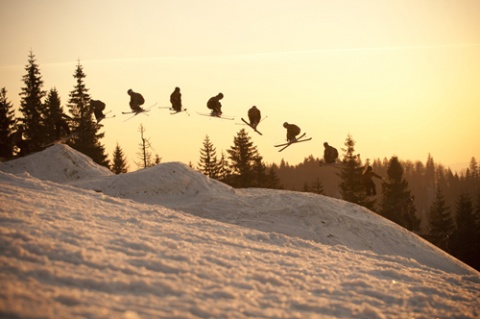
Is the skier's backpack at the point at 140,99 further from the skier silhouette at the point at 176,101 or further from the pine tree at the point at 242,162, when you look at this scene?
the pine tree at the point at 242,162

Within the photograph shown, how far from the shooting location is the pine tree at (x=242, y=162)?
150 feet

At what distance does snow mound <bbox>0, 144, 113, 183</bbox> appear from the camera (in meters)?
22.9

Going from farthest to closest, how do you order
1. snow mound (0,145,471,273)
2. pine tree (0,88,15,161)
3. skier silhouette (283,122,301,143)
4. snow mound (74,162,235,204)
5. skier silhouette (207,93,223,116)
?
pine tree (0,88,15,161)
snow mound (74,162,235,204)
snow mound (0,145,471,273)
skier silhouette (283,122,301,143)
skier silhouette (207,93,223,116)

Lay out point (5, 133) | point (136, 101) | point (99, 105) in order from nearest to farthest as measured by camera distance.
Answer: point (136, 101) < point (99, 105) < point (5, 133)

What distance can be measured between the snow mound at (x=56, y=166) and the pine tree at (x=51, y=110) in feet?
48.8

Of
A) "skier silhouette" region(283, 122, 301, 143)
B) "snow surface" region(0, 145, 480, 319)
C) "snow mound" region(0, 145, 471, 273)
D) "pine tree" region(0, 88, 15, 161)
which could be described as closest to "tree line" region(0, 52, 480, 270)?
"pine tree" region(0, 88, 15, 161)

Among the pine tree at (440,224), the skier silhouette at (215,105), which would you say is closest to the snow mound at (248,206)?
the skier silhouette at (215,105)

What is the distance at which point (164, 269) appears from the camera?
5.66 m

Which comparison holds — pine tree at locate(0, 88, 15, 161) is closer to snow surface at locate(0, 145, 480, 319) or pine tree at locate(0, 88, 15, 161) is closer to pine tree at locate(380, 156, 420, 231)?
snow surface at locate(0, 145, 480, 319)

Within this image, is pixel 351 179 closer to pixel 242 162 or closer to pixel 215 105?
pixel 242 162

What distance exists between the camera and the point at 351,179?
137 feet

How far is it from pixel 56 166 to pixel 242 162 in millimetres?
24981

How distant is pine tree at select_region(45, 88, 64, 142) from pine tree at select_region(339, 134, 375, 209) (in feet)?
98.7

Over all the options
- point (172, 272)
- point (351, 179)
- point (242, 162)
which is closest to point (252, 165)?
point (242, 162)
